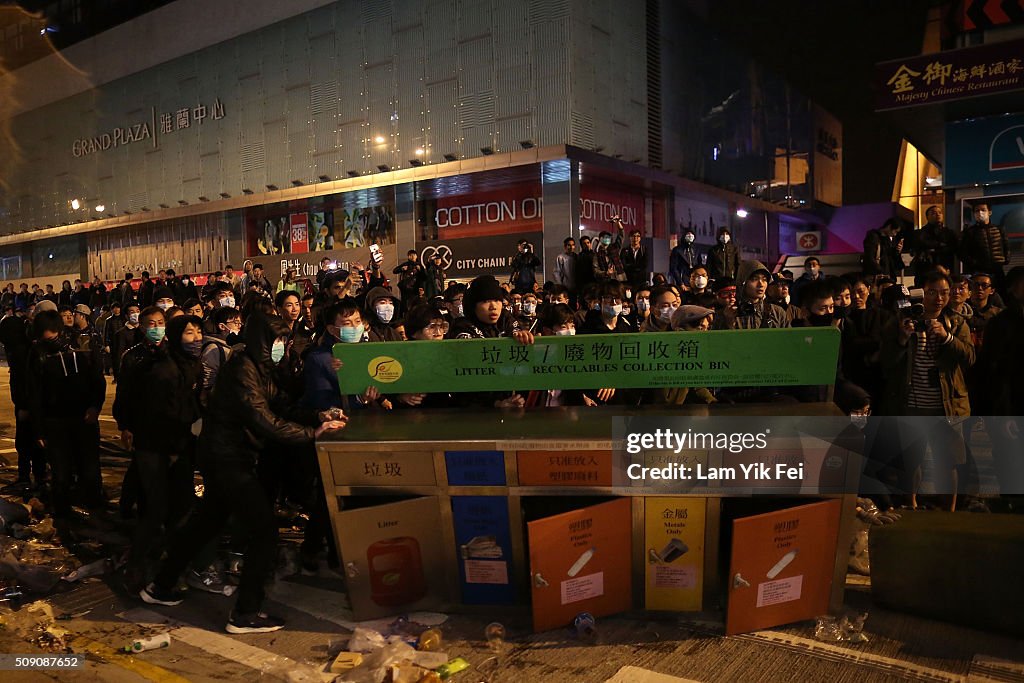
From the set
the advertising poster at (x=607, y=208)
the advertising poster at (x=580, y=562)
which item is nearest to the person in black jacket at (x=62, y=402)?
the advertising poster at (x=580, y=562)

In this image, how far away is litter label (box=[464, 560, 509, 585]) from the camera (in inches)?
174

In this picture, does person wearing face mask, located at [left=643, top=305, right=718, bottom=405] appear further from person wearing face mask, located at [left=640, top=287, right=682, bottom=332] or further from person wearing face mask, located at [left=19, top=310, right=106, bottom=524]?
person wearing face mask, located at [left=19, top=310, right=106, bottom=524]

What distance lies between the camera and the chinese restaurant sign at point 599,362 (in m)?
4.08

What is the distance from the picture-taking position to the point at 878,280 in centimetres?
882

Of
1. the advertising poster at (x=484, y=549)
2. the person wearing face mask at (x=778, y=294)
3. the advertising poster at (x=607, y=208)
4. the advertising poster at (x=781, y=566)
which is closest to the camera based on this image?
the advertising poster at (x=781, y=566)

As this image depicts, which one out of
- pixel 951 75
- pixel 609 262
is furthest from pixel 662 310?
pixel 951 75

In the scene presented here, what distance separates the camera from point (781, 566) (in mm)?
4113

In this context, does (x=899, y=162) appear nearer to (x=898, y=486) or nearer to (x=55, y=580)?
(x=898, y=486)

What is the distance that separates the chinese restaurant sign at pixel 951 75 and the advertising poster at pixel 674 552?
459 inches

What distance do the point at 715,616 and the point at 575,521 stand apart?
1069 mm

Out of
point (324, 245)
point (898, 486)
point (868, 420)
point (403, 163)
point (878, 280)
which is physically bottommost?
point (898, 486)

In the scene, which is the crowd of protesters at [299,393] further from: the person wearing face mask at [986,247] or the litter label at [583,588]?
the person wearing face mask at [986,247]

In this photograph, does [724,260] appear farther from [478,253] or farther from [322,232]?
[322,232]

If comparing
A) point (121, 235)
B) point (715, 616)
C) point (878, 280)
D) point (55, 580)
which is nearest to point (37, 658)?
point (55, 580)
